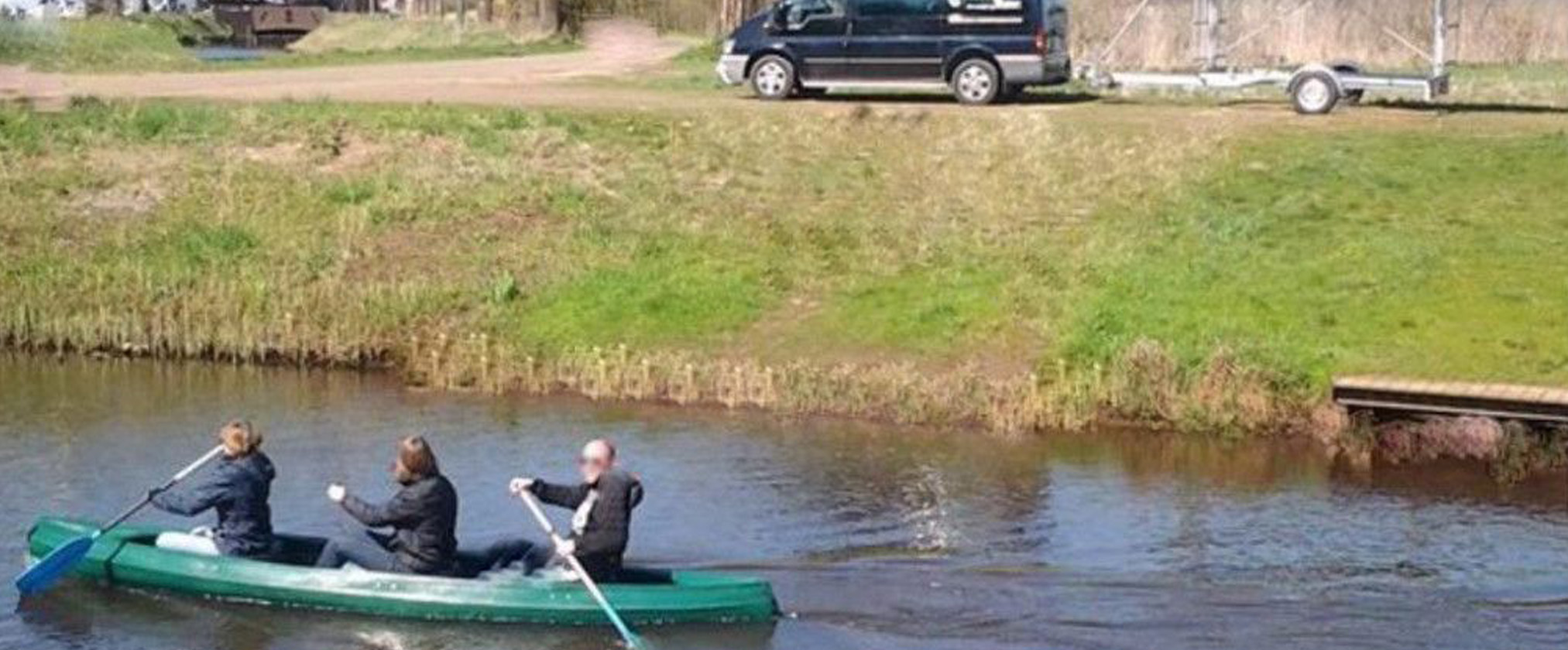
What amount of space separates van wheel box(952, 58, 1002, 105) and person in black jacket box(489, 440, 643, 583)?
62.8ft

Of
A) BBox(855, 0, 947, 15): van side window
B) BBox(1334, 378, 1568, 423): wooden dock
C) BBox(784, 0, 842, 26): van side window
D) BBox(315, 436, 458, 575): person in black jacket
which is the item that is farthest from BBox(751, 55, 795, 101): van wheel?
BBox(315, 436, 458, 575): person in black jacket

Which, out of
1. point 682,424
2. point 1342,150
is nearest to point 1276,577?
point 682,424

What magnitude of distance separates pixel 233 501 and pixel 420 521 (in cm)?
139

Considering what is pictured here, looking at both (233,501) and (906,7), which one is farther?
(906,7)

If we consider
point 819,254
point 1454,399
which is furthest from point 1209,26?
point 1454,399

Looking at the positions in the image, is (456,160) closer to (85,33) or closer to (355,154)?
(355,154)

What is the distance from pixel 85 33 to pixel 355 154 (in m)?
33.0

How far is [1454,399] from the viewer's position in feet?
72.7

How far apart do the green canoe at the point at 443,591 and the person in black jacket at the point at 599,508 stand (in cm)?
22

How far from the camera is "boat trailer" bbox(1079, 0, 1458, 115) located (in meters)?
34.6

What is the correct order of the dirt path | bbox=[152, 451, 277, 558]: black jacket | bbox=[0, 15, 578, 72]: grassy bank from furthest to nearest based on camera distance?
1. bbox=[0, 15, 578, 72]: grassy bank
2. the dirt path
3. bbox=[152, 451, 277, 558]: black jacket

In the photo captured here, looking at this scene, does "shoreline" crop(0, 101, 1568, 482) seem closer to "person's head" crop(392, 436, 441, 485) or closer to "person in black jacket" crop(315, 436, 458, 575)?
"person in black jacket" crop(315, 436, 458, 575)

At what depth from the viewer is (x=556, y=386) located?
24.8 meters

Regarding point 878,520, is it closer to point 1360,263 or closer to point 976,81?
point 1360,263
